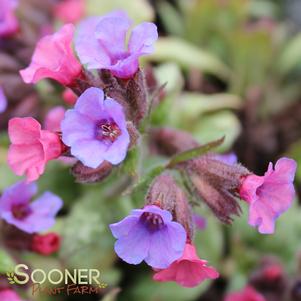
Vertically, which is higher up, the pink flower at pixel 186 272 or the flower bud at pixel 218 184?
the flower bud at pixel 218 184

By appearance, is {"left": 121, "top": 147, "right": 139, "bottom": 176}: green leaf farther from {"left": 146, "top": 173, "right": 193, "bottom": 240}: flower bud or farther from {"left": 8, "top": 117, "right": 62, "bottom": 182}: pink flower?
{"left": 8, "top": 117, "right": 62, "bottom": 182}: pink flower

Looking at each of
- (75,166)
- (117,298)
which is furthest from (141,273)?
(75,166)

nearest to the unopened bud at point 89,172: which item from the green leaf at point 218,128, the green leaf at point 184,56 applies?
the green leaf at point 218,128

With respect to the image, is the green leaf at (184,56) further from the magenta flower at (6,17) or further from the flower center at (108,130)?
the flower center at (108,130)

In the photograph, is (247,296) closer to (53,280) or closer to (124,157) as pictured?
(53,280)

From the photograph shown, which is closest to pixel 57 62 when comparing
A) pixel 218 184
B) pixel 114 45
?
pixel 114 45

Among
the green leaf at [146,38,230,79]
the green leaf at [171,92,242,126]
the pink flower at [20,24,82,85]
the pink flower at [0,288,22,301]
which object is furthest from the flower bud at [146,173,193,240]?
the green leaf at [146,38,230,79]
